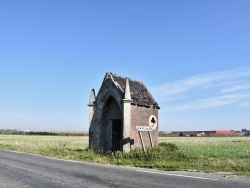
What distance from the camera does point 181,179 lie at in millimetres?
9609

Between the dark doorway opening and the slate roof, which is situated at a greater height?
the slate roof

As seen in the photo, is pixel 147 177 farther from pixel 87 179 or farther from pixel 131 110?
pixel 131 110

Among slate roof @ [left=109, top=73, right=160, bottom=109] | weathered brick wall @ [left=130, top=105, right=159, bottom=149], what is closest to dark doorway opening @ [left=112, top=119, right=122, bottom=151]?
weathered brick wall @ [left=130, top=105, right=159, bottom=149]

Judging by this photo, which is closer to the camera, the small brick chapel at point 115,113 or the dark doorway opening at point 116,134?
the small brick chapel at point 115,113

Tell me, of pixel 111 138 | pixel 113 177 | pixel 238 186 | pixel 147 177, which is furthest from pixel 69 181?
pixel 111 138

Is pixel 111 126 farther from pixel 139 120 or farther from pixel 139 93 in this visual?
pixel 139 93

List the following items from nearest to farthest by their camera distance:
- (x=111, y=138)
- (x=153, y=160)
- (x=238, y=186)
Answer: (x=238, y=186) < (x=153, y=160) < (x=111, y=138)

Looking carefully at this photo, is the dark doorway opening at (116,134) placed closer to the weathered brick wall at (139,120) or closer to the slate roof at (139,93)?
the weathered brick wall at (139,120)

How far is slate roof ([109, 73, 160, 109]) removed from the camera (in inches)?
915

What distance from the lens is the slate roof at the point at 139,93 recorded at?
2325 centimetres

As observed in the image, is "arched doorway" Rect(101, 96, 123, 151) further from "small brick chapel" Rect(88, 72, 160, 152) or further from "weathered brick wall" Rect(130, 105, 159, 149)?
"weathered brick wall" Rect(130, 105, 159, 149)

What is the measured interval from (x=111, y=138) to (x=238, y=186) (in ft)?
53.3

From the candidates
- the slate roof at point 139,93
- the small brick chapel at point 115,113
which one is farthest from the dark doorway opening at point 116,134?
the slate roof at point 139,93

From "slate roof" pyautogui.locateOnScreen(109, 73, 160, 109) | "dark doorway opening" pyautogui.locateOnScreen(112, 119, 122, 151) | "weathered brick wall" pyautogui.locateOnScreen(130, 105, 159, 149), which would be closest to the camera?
"weathered brick wall" pyautogui.locateOnScreen(130, 105, 159, 149)
